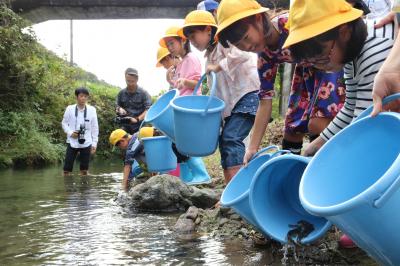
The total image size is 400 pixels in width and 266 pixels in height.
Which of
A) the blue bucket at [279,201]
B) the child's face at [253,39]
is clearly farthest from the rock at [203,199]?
the child's face at [253,39]

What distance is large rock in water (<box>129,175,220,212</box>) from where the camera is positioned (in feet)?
12.3

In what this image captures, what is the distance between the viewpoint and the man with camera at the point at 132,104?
21.5 ft

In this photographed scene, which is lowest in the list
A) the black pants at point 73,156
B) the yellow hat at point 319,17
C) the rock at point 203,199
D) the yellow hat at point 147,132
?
the black pants at point 73,156

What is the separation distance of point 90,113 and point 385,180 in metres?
6.40

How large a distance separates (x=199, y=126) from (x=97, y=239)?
86cm

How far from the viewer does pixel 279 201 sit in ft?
7.53

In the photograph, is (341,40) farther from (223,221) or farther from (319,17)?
(223,221)

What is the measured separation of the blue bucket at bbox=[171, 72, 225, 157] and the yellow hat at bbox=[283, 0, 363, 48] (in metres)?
1.23

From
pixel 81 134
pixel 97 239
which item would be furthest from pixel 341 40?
pixel 81 134

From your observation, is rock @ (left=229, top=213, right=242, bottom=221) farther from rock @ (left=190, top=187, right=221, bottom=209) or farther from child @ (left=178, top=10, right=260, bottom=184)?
rock @ (left=190, top=187, right=221, bottom=209)

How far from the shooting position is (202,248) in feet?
8.20

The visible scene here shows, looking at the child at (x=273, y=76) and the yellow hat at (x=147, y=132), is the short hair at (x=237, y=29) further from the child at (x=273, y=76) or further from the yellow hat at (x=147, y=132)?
the yellow hat at (x=147, y=132)

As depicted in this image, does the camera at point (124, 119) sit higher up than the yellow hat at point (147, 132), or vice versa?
the yellow hat at point (147, 132)

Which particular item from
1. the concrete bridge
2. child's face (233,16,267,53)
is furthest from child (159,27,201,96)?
the concrete bridge
